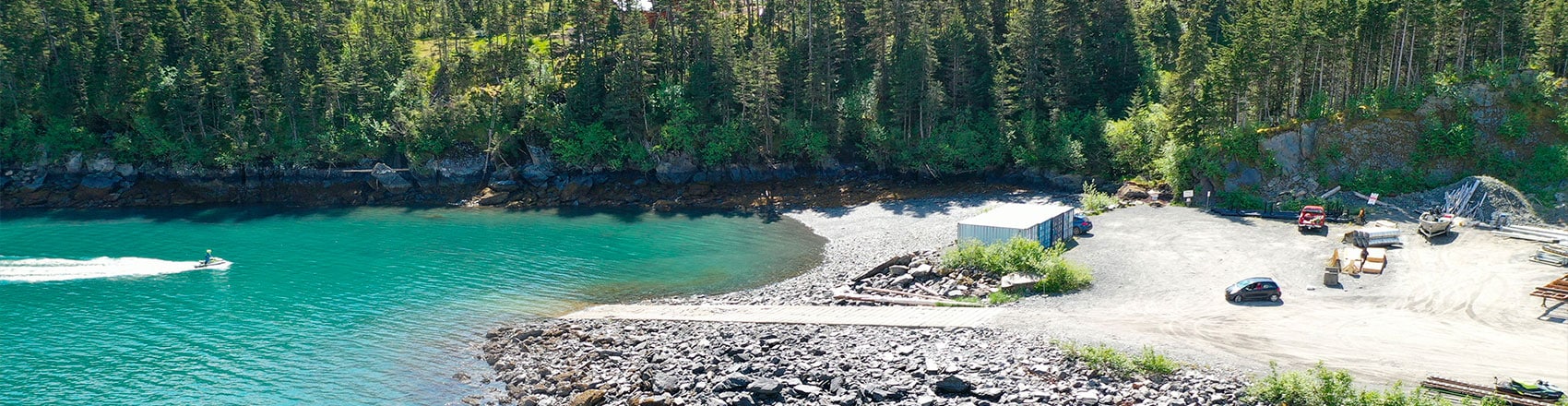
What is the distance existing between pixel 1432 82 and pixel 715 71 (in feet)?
147

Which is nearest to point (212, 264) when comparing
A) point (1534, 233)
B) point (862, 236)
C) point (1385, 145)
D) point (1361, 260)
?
point (862, 236)

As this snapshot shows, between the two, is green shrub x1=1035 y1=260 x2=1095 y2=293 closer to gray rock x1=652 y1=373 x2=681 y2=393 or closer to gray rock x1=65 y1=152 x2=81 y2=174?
gray rock x1=652 y1=373 x2=681 y2=393

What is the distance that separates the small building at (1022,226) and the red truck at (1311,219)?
35.6 feet

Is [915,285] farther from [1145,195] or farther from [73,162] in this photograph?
[73,162]

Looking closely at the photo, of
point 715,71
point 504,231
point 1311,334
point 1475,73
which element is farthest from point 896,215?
point 1475,73

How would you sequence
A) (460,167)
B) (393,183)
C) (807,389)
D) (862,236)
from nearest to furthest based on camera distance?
(807,389) < (862,236) < (393,183) < (460,167)

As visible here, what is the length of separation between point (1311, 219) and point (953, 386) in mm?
27185

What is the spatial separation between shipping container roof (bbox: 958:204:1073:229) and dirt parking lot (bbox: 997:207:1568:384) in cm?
238

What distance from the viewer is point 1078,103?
69.6 m

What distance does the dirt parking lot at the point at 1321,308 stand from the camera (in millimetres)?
27719

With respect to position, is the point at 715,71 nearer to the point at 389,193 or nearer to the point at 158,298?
the point at 389,193

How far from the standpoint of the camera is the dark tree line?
6656 centimetres

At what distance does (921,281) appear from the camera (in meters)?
40.4

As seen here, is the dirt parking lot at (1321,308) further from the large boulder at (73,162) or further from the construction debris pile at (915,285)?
the large boulder at (73,162)
